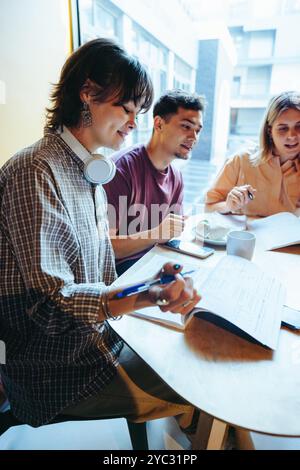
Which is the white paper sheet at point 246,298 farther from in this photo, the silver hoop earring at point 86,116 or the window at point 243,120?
the window at point 243,120

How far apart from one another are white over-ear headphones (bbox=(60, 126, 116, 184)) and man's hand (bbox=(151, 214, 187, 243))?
12.4 inches

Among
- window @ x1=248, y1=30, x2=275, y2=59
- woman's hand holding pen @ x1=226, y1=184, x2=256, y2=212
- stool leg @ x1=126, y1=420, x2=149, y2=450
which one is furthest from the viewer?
window @ x1=248, y1=30, x2=275, y2=59

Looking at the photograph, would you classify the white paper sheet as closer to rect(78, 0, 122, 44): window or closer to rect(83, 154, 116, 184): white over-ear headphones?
rect(83, 154, 116, 184): white over-ear headphones

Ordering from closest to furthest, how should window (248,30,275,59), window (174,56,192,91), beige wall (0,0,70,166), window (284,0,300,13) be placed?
beige wall (0,0,70,166)
window (284,0,300,13)
window (248,30,275,59)
window (174,56,192,91)

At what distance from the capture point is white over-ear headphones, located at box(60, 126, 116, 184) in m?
0.78

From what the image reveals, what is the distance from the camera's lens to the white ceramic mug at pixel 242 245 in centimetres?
92

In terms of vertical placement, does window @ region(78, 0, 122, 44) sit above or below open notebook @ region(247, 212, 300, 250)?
above

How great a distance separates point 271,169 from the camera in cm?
154

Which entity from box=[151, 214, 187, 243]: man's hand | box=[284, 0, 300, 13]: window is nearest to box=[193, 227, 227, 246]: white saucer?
box=[151, 214, 187, 243]: man's hand

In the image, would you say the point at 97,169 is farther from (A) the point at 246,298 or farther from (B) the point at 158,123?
(B) the point at 158,123

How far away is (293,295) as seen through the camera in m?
0.80

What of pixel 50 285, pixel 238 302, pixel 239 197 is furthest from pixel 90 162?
pixel 239 197

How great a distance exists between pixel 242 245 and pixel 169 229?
0.26 m

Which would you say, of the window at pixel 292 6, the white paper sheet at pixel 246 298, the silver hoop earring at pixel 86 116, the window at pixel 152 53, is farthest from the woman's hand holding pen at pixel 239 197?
the window at pixel 292 6
